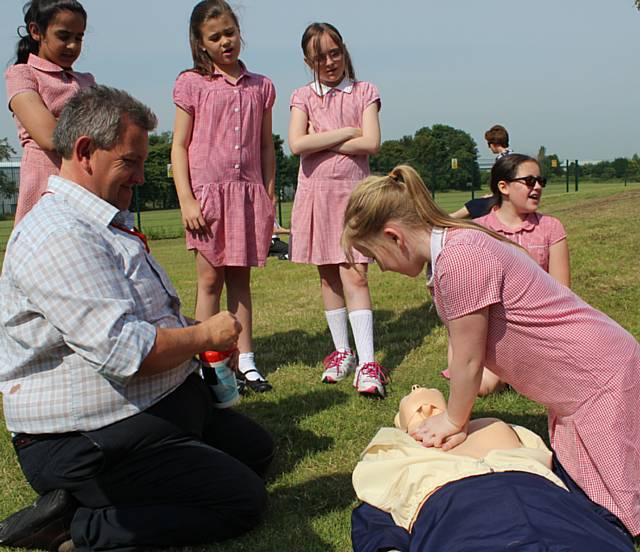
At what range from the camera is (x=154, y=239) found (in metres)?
20.7

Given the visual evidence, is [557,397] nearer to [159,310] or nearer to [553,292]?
[553,292]

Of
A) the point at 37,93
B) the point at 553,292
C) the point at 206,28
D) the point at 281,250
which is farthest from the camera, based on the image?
the point at 281,250

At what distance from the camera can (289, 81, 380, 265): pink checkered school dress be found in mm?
5004

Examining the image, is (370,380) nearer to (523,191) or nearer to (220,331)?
(523,191)

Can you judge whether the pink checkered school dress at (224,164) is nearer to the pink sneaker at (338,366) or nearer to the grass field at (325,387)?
the pink sneaker at (338,366)

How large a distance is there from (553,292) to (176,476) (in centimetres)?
151

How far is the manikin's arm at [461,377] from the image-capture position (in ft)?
8.98

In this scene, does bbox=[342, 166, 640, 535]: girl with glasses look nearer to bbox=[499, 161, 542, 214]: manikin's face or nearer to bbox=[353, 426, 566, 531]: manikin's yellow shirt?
bbox=[353, 426, 566, 531]: manikin's yellow shirt

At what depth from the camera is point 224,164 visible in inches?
186

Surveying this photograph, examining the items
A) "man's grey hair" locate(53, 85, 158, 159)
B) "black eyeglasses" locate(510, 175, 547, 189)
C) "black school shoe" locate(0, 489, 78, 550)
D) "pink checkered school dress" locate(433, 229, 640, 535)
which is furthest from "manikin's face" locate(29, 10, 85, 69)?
"black eyeglasses" locate(510, 175, 547, 189)

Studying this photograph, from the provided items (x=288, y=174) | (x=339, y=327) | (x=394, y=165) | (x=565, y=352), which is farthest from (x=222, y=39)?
(x=288, y=174)

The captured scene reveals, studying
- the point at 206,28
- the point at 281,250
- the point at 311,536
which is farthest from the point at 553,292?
the point at 281,250

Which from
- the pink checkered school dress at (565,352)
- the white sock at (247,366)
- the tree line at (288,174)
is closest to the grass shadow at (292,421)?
the white sock at (247,366)

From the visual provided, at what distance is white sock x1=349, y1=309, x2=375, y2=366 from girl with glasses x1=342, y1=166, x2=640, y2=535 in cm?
185
